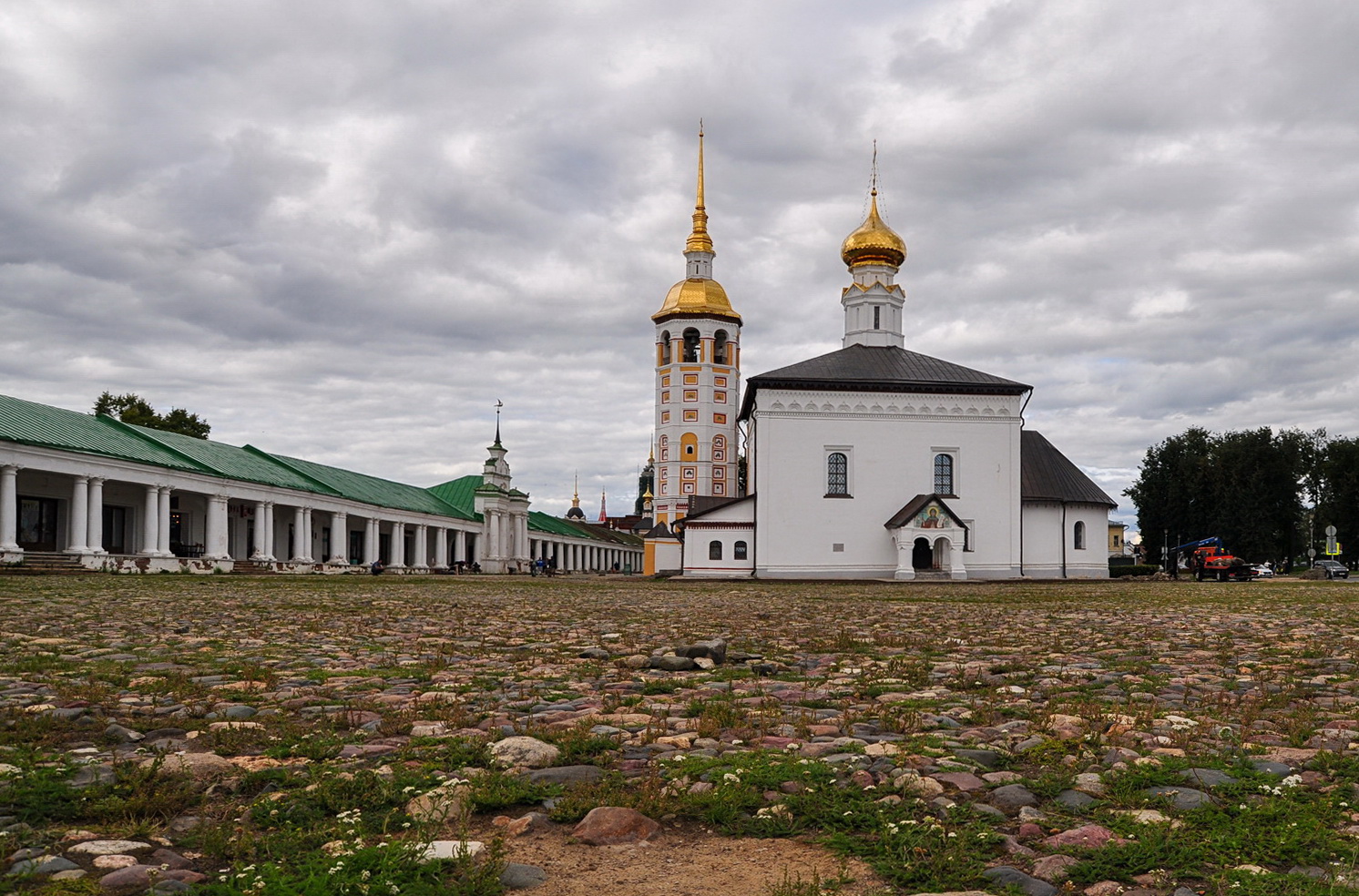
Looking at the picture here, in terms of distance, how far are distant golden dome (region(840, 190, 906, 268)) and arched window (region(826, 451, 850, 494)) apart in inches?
563

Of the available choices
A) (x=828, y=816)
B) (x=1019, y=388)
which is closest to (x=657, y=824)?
(x=828, y=816)

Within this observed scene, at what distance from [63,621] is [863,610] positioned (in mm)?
10504

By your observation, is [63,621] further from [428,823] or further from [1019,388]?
[1019,388]

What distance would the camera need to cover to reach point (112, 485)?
129ft

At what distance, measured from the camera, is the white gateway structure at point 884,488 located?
44344mm

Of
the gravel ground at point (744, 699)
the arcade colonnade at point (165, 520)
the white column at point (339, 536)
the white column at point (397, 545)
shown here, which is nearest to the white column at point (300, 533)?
the arcade colonnade at point (165, 520)

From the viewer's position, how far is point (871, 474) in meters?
45.0

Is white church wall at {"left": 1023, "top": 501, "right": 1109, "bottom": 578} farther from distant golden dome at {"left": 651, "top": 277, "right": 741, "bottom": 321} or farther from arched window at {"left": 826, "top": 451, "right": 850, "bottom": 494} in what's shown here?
distant golden dome at {"left": 651, "top": 277, "right": 741, "bottom": 321}

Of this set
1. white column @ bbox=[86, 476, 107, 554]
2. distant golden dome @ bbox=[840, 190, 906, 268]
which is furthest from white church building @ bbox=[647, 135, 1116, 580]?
white column @ bbox=[86, 476, 107, 554]

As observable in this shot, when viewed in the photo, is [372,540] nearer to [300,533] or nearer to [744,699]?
[300,533]

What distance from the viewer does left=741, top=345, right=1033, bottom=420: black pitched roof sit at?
44.4 m

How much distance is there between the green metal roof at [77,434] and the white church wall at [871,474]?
23.0m

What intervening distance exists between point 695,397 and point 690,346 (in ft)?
12.1

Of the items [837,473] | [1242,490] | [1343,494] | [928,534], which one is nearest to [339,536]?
[837,473]
